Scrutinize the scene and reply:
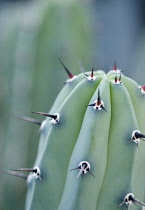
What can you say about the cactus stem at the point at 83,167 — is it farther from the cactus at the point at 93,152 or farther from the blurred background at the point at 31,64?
the blurred background at the point at 31,64

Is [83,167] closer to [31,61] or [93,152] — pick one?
[93,152]

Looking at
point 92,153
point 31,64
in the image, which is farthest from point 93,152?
point 31,64

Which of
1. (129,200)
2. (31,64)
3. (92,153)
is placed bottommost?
(129,200)

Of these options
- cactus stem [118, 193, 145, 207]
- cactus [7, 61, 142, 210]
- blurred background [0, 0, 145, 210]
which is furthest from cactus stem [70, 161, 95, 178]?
blurred background [0, 0, 145, 210]

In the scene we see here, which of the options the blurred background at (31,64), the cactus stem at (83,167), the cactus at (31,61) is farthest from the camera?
the cactus at (31,61)

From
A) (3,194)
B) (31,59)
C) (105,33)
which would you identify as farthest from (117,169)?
(105,33)

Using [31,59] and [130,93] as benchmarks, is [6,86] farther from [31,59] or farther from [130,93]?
[130,93]

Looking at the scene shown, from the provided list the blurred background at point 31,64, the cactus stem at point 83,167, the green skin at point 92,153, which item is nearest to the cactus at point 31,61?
the blurred background at point 31,64

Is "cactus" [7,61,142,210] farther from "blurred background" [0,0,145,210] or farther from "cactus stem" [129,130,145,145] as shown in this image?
"blurred background" [0,0,145,210]
